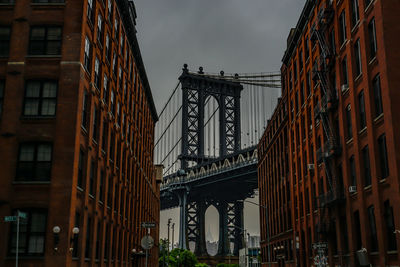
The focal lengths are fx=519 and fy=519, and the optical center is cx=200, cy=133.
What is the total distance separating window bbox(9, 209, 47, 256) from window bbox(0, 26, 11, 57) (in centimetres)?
983

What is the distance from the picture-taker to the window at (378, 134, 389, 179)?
30406 mm

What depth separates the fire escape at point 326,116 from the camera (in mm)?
40375

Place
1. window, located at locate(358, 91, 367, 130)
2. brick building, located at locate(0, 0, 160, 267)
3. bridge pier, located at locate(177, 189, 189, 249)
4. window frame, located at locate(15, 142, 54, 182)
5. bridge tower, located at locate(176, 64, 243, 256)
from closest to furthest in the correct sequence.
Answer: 1. brick building, located at locate(0, 0, 160, 267)
2. window frame, located at locate(15, 142, 54, 182)
3. window, located at locate(358, 91, 367, 130)
4. bridge pier, located at locate(177, 189, 189, 249)
5. bridge tower, located at locate(176, 64, 243, 256)

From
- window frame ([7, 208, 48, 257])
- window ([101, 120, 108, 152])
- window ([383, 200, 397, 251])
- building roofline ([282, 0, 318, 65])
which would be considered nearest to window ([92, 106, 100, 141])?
window ([101, 120, 108, 152])

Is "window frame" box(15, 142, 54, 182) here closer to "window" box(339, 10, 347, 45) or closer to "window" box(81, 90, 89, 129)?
"window" box(81, 90, 89, 129)

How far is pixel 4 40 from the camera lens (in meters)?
31.4

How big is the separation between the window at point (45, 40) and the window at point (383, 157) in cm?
2002

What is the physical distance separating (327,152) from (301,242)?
16.6 meters

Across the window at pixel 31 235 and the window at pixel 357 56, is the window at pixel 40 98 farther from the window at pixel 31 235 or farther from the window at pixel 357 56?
the window at pixel 357 56

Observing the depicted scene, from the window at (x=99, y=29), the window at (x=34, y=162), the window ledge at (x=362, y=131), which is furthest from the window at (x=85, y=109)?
the window ledge at (x=362, y=131)

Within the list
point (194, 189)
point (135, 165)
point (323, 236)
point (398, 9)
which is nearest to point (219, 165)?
point (194, 189)

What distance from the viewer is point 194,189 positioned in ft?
468

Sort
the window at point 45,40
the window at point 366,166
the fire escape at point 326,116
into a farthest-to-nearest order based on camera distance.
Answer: the fire escape at point 326,116 < the window at point 366,166 < the window at point 45,40

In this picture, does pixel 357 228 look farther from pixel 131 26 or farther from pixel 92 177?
pixel 131 26
